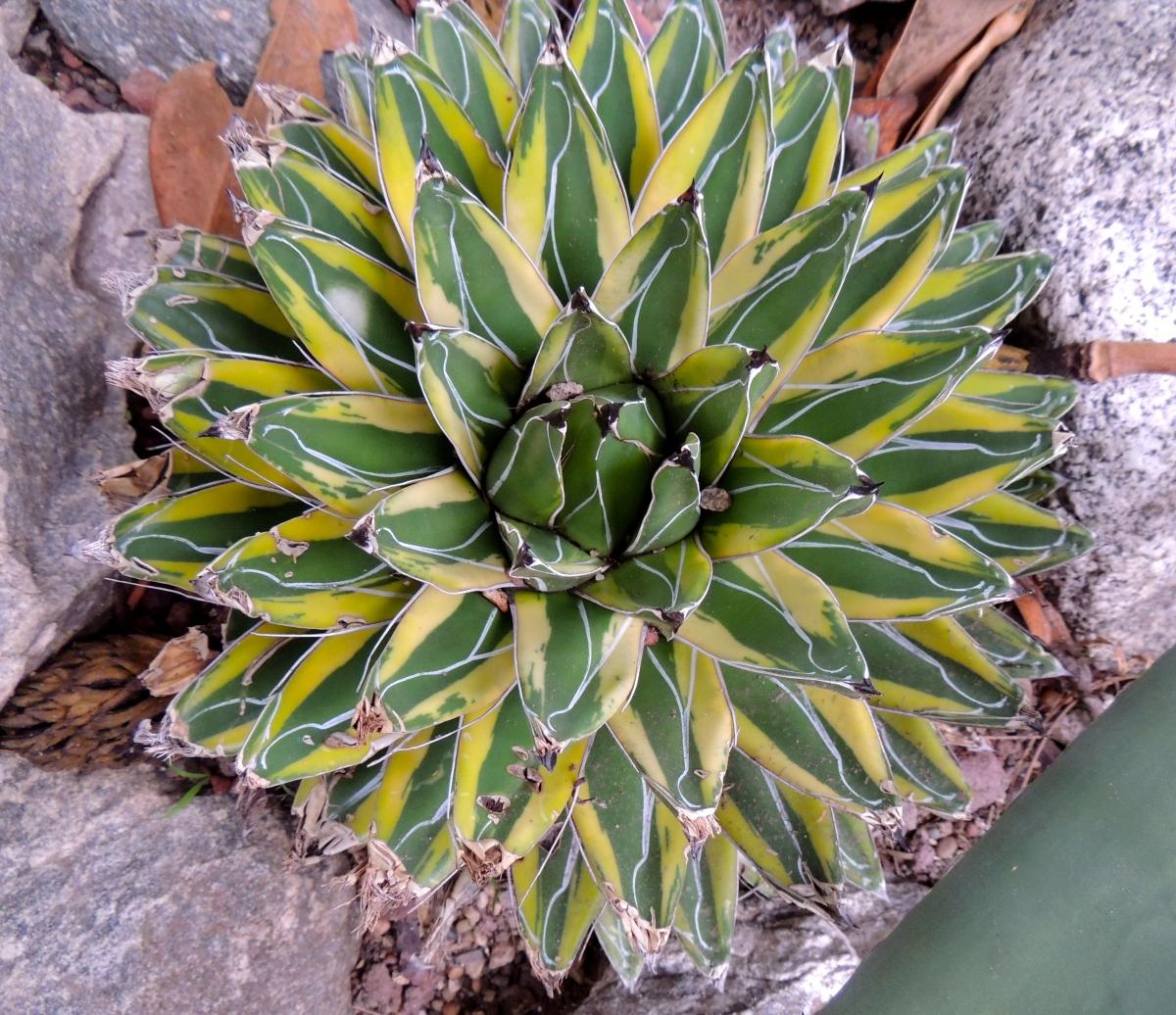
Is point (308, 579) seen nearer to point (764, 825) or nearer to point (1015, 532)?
point (764, 825)

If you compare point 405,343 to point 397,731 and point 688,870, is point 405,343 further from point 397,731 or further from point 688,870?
point 688,870

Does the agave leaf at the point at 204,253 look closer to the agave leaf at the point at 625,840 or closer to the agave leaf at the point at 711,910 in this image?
the agave leaf at the point at 625,840

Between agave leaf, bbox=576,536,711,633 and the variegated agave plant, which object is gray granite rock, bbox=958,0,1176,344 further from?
agave leaf, bbox=576,536,711,633

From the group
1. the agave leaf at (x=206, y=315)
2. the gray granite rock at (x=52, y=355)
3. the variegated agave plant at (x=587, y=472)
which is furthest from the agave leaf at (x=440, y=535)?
the gray granite rock at (x=52, y=355)

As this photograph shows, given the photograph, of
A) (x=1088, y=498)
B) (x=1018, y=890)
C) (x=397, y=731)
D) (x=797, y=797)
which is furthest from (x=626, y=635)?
(x=1088, y=498)

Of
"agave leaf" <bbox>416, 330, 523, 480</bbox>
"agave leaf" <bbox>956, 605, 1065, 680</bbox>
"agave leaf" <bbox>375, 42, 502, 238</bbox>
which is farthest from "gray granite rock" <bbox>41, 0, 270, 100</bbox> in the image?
"agave leaf" <bbox>956, 605, 1065, 680</bbox>
